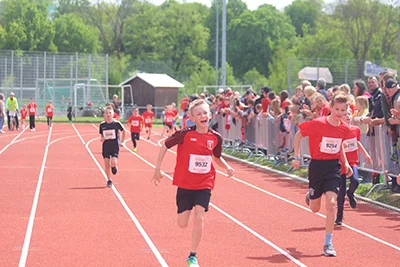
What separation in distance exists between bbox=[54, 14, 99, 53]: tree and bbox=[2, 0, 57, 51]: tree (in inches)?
53.9

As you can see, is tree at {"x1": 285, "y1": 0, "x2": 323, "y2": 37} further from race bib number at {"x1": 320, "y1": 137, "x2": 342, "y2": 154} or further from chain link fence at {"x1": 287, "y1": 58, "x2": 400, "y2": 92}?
race bib number at {"x1": 320, "y1": 137, "x2": 342, "y2": 154}

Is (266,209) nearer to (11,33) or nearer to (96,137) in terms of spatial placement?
(96,137)

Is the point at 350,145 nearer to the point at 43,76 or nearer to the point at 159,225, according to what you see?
the point at 159,225

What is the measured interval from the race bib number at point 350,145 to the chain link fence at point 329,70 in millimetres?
Result: 29569

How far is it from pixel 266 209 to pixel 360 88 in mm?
2952

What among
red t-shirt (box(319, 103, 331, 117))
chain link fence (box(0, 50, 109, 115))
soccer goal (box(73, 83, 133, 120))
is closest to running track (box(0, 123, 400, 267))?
red t-shirt (box(319, 103, 331, 117))

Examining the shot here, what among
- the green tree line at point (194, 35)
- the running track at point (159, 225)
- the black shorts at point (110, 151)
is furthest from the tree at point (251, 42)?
the black shorts at point (110, 151)

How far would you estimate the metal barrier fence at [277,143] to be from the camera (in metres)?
14.9

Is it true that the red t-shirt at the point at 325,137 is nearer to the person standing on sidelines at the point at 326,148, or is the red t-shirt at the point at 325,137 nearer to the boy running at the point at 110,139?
the person standing on sidelines at the point at 326,148

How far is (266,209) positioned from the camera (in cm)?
1401

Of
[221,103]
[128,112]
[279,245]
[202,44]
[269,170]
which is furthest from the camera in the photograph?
[202,44]

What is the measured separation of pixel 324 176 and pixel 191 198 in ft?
6.30

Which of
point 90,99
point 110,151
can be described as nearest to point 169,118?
point 110,151

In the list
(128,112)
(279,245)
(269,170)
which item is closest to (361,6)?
(128,112)
